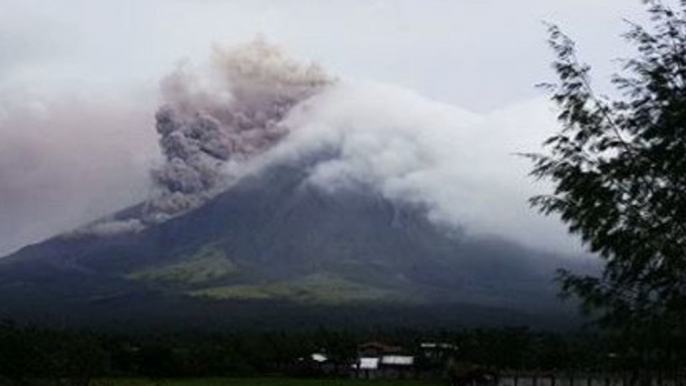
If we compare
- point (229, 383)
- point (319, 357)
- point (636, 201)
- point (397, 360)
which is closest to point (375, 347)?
point (397, 360)

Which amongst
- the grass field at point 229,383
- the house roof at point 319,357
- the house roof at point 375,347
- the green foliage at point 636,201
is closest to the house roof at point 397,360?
the house roof at point 319,357

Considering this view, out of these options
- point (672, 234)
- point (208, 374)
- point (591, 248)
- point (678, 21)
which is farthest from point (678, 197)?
point (208, 374)

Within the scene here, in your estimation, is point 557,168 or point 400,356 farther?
point 400,356

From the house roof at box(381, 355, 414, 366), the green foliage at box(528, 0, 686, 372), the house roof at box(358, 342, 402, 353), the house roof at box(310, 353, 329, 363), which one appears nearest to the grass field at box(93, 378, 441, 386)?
the house roof at box(310, 353, 329, 363)

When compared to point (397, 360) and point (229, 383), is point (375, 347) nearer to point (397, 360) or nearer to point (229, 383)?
point (397, 360)

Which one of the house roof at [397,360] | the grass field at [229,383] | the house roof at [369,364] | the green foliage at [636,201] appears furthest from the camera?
the house roof at [397,360]

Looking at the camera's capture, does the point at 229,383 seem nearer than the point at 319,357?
Yes

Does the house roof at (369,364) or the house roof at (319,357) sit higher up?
the house roof at (319,357)

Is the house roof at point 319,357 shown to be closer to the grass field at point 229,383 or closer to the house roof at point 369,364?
the house roof at point 369,364

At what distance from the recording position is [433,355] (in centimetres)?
11675

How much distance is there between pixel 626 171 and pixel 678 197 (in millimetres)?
723

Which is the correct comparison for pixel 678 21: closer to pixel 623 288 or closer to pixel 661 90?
pixel 661 90

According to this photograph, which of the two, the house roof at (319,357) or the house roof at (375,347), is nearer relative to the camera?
the house roof at (319,357)

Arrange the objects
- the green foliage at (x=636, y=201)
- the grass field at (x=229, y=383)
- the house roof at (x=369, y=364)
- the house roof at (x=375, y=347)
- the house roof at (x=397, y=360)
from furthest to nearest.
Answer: the house roof at (x=375, y=347) → the house roof at (x=397, y=360) → the house roof at (x=369, y=364) → the grass field at (x=229, y=383) → the green foliage at (x=636, y=201)
